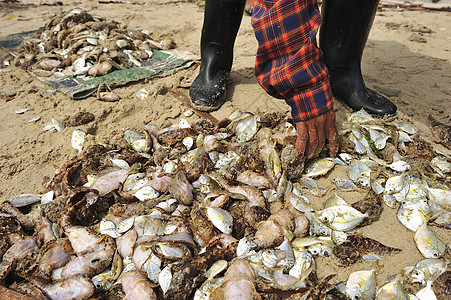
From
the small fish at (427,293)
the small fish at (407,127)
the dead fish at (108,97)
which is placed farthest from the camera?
the dead fish at (108,97)

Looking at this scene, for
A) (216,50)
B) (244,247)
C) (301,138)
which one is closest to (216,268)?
(244,247)

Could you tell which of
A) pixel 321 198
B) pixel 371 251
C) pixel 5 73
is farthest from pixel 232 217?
pixel 5 73

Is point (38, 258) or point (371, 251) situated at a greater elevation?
point (38, 258)

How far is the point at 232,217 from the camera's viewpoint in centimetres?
163

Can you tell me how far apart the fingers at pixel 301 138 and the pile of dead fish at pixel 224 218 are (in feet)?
0.21

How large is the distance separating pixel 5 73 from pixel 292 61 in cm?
369

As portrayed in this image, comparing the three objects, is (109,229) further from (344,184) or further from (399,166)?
(399,166)

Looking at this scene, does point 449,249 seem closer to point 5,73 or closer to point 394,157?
point 394,157

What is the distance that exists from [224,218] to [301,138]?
2.28 ft

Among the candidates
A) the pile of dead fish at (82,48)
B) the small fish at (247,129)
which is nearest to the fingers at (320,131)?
the small fish at (247,129)

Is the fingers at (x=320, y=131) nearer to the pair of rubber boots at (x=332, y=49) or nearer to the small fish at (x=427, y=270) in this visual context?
the small fish at (x=427, y=270)

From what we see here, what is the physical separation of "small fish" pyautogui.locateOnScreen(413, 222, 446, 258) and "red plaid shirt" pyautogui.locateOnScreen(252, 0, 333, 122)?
2.73 feet

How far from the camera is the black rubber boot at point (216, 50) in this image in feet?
8.32

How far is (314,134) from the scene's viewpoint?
71.3 inches
